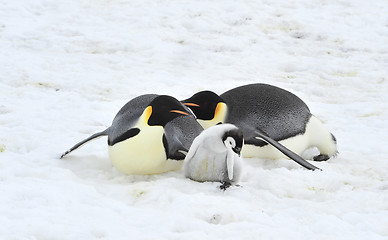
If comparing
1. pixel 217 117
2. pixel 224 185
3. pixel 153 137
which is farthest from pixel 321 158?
pixel 153 137

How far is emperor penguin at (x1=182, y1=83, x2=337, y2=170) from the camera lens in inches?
151

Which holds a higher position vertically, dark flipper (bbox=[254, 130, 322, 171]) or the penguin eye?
the penguin eye

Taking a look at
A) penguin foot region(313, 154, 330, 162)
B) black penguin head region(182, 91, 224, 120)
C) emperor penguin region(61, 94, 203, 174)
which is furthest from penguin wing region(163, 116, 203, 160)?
penguin foot region(313, 154, 330, 162)

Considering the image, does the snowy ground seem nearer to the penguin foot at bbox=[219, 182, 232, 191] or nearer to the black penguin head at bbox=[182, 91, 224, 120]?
the penguin foot at bbox=[219, 182, 232, 191]

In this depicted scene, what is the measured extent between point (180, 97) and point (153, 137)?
2143 millimetres

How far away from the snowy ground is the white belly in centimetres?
6

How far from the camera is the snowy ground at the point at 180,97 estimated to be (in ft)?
9.11

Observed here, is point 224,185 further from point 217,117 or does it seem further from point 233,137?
point 217,117

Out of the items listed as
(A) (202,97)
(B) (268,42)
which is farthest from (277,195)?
(B) (268,42)

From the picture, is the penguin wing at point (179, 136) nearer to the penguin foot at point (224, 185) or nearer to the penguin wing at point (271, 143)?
the penguin foot at point (224, 185)

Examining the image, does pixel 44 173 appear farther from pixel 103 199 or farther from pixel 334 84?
pixel 334 84

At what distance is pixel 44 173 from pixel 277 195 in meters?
1.42

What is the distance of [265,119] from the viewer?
12.8ft

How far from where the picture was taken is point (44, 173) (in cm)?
346
